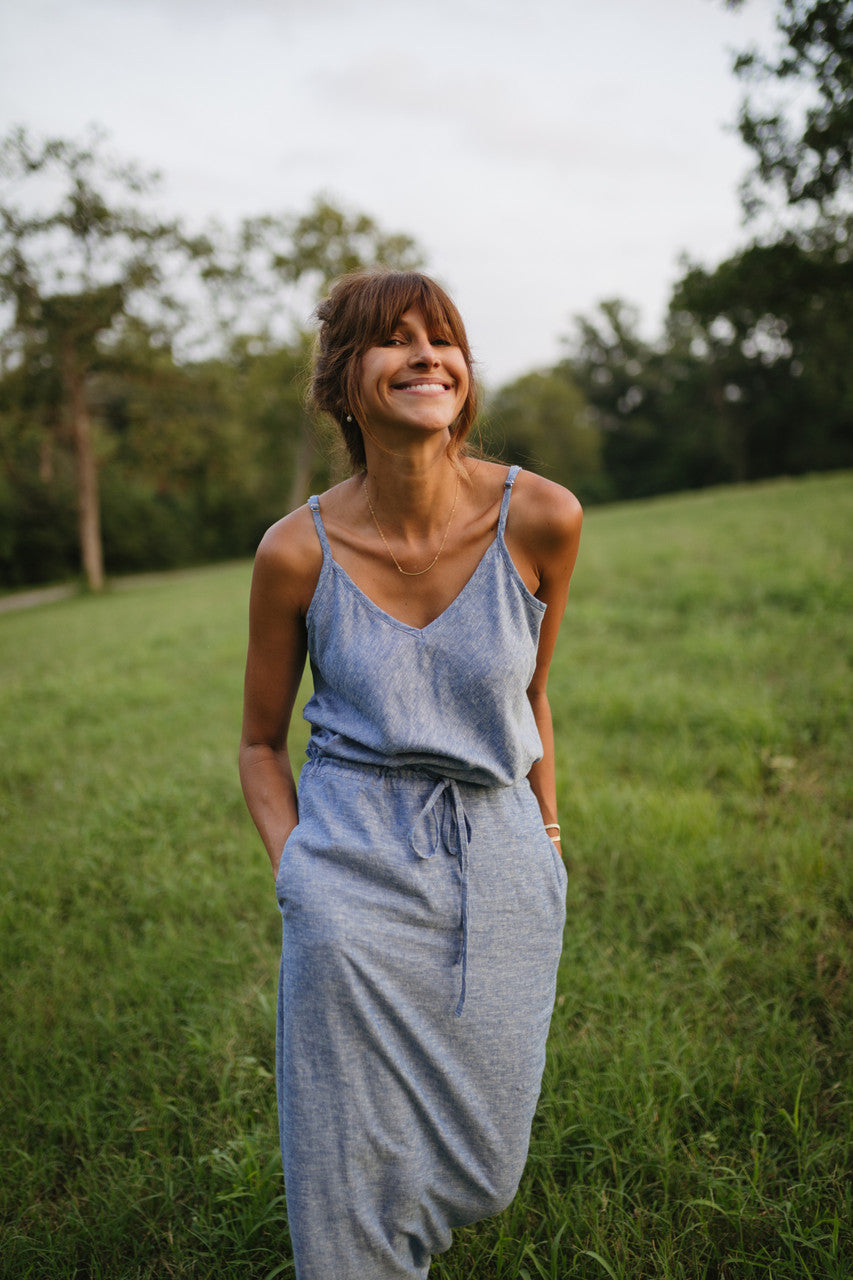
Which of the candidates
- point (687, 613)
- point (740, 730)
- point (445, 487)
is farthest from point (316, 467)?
point (445, 487)

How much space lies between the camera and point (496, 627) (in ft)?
5.49

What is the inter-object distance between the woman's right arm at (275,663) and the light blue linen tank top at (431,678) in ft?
0.20

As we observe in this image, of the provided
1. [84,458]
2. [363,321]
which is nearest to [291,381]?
[363,321]

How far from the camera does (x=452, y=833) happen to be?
1.57 meters

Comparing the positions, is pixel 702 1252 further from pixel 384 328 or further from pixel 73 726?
pixel 73 726

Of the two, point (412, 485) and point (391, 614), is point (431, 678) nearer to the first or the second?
point (391, 614)

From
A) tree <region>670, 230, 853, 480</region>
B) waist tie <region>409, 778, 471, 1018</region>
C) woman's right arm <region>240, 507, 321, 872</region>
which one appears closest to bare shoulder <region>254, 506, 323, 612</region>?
woman's right arm <region>240, 507, 321, 872</region>

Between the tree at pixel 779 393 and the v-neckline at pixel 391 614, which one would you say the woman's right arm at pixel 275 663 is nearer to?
the v-neckline at pixel 391 614

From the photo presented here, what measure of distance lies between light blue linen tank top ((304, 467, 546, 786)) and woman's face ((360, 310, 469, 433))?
30 cm

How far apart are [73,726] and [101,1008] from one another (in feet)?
13.6

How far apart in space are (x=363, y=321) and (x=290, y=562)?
1.73ft

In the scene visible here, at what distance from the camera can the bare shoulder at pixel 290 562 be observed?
68.1 inches

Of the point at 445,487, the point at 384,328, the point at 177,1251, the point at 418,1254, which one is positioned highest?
the point at 384,328

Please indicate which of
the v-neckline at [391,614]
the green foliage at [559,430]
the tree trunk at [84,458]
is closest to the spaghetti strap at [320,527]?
the v-neckline at [391,614]
